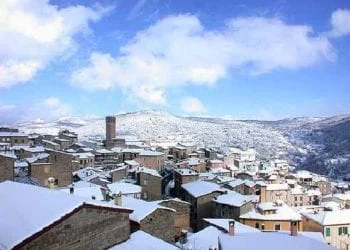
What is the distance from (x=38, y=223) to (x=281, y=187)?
7137 centimetres

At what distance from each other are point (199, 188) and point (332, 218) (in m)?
17.6

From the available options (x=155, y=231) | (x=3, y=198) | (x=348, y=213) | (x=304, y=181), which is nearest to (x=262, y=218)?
(x=348, y=213)

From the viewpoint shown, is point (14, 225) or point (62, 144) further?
point (62, 144)

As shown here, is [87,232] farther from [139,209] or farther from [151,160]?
[151,160]

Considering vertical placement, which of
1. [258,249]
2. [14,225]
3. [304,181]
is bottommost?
[304,181]

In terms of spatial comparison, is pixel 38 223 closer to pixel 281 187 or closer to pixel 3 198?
pixel 3 198

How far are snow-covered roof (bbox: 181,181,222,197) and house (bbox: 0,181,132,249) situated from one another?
39.0m

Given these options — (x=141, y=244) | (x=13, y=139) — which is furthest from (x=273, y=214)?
(x=13, y=139)

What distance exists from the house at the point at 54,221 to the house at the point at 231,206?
→ 3473 centimetres

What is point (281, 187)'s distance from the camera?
8450 centimetres

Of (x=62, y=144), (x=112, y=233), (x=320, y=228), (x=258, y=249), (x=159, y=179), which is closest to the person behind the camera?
(x=258, y=249)

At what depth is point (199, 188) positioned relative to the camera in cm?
6400

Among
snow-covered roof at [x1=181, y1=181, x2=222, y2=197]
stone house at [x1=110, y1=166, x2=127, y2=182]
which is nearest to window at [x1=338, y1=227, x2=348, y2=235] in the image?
snow-covered roof at [x1=181, y1=181, x2=222, y2=197]

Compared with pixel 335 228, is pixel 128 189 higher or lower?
higher
